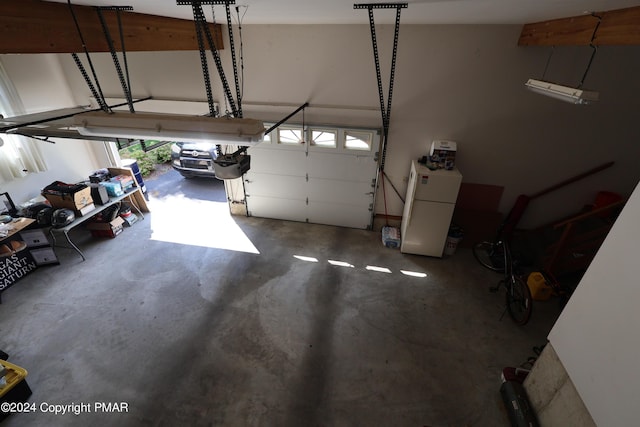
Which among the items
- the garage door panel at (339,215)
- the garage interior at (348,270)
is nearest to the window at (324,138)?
the garage interior at (348,270)

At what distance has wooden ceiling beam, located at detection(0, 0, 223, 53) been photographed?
2225 millimetres

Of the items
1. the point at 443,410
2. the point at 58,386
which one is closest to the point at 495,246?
the point at 443,410

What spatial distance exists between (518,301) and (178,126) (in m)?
4.69

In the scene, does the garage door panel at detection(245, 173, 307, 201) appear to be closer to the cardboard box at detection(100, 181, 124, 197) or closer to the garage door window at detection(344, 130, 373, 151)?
the garage door window at detection(344, 130, 373, 151)

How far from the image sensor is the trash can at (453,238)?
17.5 feet

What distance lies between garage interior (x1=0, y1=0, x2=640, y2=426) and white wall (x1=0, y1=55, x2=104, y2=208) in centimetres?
3

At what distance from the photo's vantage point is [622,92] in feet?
14.3

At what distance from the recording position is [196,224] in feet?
20.8

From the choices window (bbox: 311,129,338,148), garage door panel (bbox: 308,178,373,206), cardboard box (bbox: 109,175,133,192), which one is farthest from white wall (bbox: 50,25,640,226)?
cardboard box (bbox: 109,175,133,192)

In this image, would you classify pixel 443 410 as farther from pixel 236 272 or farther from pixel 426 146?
pixel 426 146

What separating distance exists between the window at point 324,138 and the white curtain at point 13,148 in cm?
518

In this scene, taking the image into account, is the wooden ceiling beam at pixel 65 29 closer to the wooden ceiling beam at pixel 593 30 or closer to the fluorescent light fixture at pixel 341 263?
the fluorescent light fixture at pixel 341 263

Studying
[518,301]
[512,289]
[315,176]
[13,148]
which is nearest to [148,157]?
[13,148]

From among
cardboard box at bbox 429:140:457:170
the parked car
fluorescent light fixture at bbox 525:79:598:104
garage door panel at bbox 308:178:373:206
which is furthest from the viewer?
the parked car
